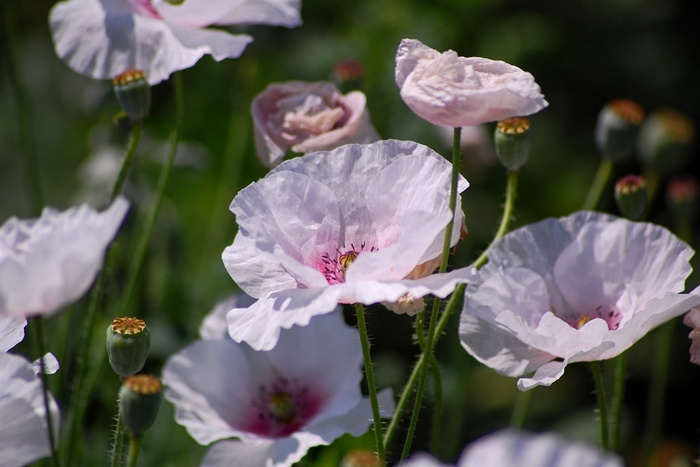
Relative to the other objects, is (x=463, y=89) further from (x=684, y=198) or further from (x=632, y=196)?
(x=684, y=198)


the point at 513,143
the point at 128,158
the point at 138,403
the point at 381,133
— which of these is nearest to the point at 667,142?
the point at 381,133

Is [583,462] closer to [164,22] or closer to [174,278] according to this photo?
[164,22]

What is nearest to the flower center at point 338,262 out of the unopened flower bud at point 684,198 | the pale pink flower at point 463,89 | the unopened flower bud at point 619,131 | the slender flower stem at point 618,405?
the pale pink flower at point 463,89

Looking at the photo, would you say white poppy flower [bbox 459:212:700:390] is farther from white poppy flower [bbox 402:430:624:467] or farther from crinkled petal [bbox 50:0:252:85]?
crinkled petal [bbox 50:0:252:85]

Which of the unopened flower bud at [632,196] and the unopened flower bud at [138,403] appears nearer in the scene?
the unopened flower bud at [138,403]

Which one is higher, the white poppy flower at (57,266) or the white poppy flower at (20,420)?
the white poppy flower at (57,266)

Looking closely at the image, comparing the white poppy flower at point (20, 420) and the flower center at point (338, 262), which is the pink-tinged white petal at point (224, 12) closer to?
the flower center at point (338, 262)

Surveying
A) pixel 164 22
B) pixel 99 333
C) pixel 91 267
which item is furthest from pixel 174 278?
pixel 91 267
